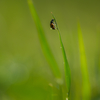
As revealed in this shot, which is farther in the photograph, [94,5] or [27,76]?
[94,5]

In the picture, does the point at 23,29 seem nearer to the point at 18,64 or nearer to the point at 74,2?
the point at 18,64

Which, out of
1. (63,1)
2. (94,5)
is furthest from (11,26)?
(94,5)

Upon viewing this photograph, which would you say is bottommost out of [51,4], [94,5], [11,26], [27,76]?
[94,5]

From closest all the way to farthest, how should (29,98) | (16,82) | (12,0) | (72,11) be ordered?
(29,98) → (16,82) → (12,0) → (72,11)

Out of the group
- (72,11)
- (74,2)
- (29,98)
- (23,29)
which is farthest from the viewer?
(74,2)

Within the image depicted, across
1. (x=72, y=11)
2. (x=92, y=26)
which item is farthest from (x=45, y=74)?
(x=72, y=11)

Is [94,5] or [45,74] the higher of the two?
[45,74]
